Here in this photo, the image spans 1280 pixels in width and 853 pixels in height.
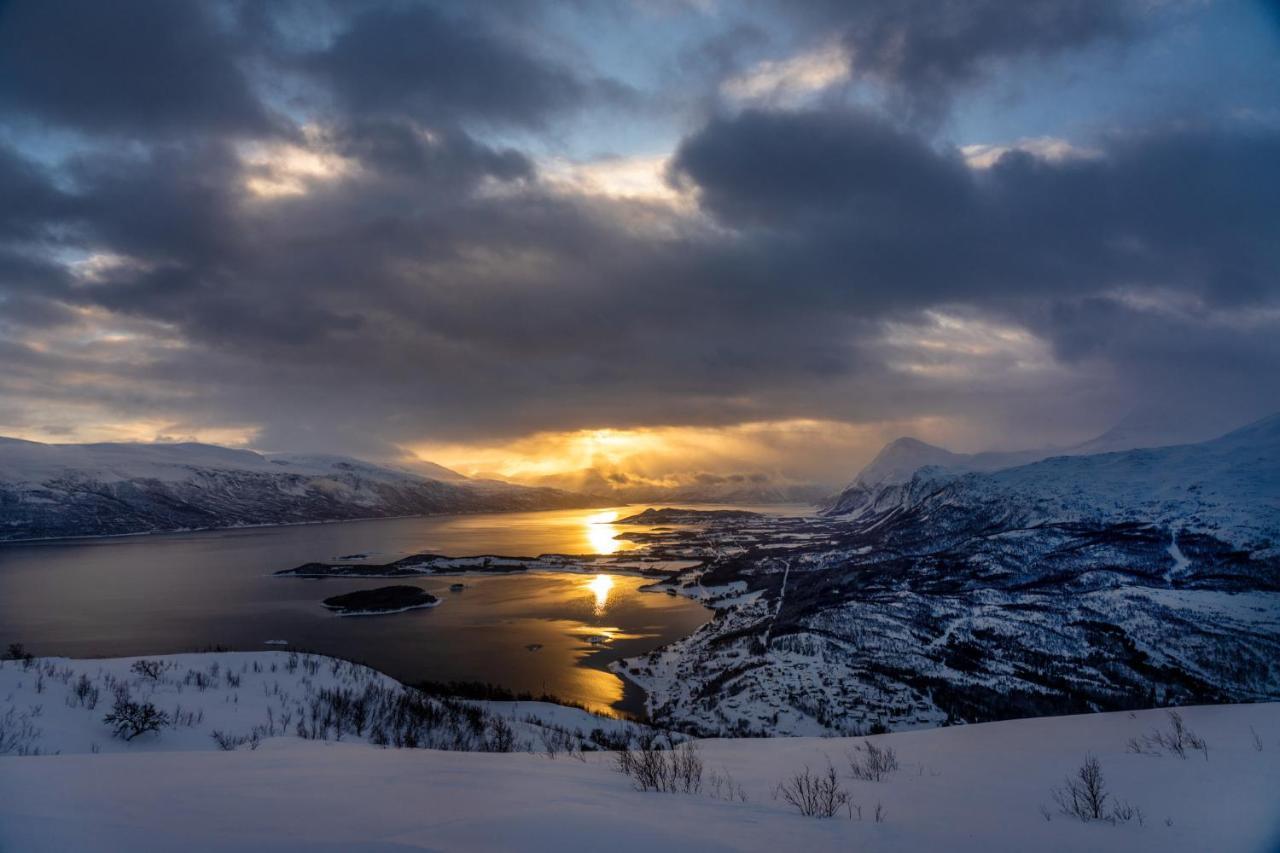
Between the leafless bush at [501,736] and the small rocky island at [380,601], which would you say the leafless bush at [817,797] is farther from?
the small rocky island at [380,601]

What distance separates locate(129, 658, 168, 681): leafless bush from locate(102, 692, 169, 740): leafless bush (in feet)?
19.3

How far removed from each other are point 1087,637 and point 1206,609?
32.6 feet

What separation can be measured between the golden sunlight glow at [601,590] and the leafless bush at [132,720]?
57669mm

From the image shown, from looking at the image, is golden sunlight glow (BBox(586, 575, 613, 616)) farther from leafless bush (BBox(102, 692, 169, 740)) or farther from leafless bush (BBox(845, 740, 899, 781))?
leafless bush (BBox(845, 740, 899, 781))

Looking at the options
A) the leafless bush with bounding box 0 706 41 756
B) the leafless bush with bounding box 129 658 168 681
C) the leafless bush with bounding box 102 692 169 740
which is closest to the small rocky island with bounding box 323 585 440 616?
the leafless bush with bounding box 129 658 168 681

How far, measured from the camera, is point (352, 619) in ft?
222

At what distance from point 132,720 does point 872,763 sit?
16259 millimetres

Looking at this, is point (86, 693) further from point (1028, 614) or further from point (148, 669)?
point (1028, 614)

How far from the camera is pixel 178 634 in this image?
5672cm

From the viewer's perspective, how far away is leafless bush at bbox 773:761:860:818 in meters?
7.09

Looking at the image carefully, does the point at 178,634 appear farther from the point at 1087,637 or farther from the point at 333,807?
the point at 1087,637

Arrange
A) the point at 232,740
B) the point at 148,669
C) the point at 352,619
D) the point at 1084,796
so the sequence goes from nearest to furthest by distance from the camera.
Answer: the point at 1084,796, the point at 232,740, the point at 148,669, the point at 352,619

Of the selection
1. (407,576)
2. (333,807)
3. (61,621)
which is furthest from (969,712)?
(407,576)

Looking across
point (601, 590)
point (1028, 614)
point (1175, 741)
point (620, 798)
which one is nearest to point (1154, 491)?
point (1028, 614)
